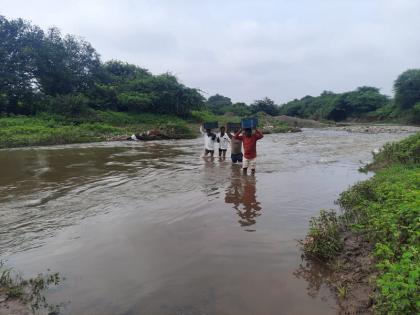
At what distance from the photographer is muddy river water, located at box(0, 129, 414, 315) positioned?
4238 millimetres

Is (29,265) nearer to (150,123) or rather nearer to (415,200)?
(415,200)

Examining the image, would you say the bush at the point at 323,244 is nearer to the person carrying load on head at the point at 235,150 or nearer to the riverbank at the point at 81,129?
the person carrying load on head at the point at 235,150

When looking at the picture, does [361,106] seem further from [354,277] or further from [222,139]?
[354,277]

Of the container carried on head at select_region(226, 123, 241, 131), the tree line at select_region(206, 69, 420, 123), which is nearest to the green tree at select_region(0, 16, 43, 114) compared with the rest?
the container carried on head at select_region(226, 123, 241, 131)

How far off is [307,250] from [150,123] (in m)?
35.1

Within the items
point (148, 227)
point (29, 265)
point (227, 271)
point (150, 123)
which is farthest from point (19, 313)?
point (150, 123)

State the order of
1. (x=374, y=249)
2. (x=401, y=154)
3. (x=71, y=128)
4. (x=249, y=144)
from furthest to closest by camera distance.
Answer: (x=71, y=128)
(x=249, y=144)
(x=401, y=154)
(x=374, y=249)

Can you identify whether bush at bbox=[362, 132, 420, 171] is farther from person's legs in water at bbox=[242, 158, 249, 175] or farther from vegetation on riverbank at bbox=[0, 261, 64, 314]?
vegetation on riverbank at bbox=[0, 261, 64, 314]

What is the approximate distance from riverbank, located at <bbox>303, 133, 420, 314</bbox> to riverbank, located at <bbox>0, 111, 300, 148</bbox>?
75.9 feet

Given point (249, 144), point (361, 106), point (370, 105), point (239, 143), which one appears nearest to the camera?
point (249, 144)

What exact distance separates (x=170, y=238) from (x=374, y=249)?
3118 millimetres

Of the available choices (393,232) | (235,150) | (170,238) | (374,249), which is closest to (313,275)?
(374,249)

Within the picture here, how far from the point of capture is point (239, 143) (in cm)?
1396

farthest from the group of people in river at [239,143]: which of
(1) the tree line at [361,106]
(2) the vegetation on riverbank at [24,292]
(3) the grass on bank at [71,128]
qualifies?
(1) the tree line at [361,106]
